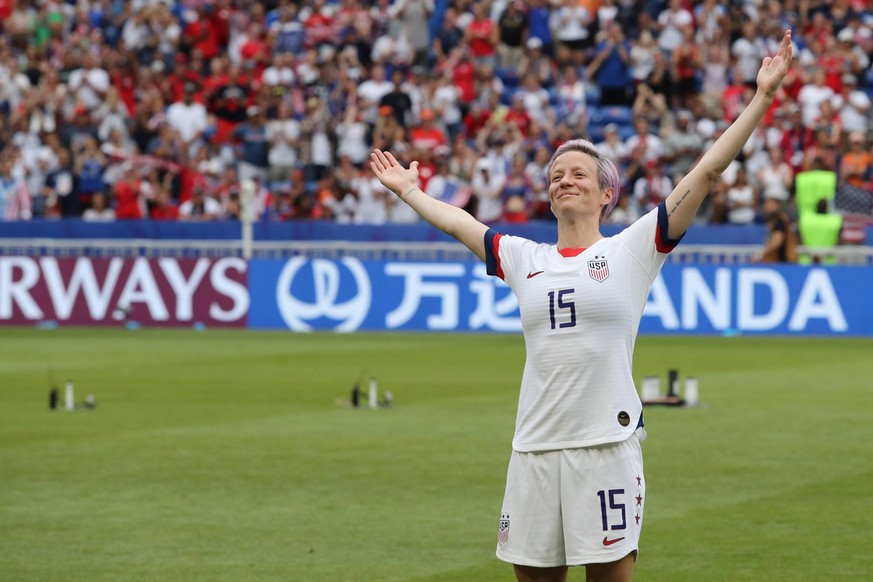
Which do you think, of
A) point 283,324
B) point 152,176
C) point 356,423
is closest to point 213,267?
point 283,324

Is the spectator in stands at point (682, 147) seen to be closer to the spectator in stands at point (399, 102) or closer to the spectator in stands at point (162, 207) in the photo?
the spectator in stands at point (399, 102)

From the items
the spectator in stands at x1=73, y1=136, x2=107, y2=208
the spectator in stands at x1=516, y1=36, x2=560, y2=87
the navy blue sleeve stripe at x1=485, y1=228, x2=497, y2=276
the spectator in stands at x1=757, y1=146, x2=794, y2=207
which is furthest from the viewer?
the spectator in stands at x1=516, y1=36, x2=560, y2=87

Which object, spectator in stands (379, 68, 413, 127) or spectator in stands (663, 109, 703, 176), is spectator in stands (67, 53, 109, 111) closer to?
spectator in stands (379, 68, 413, 127)

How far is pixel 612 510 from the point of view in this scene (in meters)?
5.51

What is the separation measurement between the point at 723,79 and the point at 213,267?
10.1m

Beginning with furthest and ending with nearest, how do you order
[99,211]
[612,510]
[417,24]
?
[417,24], [99,211], [612,510]

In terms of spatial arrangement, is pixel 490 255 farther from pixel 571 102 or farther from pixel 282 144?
pixel 282 144

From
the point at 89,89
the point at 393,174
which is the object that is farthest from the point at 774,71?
the point at 89,89

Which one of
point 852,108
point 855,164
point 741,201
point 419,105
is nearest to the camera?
point 855,164

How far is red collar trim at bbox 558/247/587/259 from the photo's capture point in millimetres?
5726

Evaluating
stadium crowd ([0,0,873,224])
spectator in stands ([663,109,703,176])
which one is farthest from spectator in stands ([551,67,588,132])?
spectator in stands ([663,109,703,176])

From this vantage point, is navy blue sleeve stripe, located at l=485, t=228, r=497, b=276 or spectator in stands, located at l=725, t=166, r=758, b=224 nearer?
navy blue sleeve stripe, located at l=485, t=228, r=497, b=276

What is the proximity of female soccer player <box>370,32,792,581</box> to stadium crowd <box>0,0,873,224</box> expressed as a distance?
2135cm

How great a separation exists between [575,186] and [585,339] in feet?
1.74
